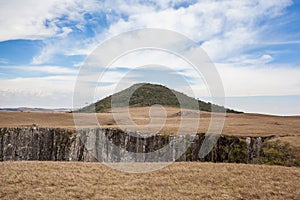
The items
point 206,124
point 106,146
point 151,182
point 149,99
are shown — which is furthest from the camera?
point 149,99

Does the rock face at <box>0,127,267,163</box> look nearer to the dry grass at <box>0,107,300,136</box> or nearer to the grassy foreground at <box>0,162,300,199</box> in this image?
the dry grass at <box>0,107,300,136</box>

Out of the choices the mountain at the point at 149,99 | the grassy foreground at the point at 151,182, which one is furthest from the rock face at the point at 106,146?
the mountain at the point at 149,99

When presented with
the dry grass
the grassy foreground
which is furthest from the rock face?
the grassy foreground

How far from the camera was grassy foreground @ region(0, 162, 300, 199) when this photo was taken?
54.9 feet

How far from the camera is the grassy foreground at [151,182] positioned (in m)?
16.7

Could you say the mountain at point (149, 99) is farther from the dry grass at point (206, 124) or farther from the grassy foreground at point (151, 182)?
the grassy foreground at point (151, 182)

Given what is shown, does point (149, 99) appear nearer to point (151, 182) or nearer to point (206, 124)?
point (206, 124)

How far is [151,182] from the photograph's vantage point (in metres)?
18.9

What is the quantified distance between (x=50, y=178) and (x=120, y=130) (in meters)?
18.1

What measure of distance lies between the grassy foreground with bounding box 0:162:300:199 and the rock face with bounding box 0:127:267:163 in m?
9.24

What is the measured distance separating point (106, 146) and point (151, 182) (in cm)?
1754

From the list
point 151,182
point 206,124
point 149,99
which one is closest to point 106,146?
point 206,124

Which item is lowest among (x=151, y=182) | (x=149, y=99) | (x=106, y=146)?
(x=151, y=182)

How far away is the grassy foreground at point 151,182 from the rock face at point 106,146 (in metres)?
9.24
